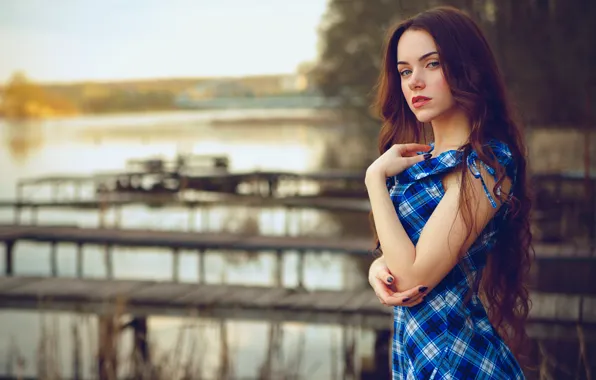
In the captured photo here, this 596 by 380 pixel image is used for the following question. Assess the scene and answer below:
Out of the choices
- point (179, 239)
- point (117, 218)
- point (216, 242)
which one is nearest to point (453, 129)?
point (216, 242)

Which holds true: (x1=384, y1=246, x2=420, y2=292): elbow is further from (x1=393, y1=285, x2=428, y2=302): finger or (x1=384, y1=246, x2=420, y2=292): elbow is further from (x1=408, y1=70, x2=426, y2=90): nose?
(x1=408, y1=70, x2=426, y2=90): nose

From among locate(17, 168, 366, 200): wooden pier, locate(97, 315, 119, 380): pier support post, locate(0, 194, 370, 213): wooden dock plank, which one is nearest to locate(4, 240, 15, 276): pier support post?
locate(97, 315, 119, 380): pier support post

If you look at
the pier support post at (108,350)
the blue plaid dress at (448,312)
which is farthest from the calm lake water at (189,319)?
the blue plaid dress at (448,312)

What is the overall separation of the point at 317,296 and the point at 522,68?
3.13 meters

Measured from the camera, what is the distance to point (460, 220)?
52.5 inches

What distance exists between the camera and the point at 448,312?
1403mm

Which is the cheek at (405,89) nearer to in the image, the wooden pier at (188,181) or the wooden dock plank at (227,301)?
the wooden dock plank at (227,301)

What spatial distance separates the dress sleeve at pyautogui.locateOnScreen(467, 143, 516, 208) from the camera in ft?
4.44

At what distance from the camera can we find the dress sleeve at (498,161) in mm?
1354

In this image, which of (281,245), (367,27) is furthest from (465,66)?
(367,27)

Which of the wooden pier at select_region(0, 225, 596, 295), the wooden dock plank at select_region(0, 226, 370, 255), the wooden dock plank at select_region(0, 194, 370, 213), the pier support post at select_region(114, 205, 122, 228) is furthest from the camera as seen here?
the wooden dock plank at select_region(0, 194, 370, 213)

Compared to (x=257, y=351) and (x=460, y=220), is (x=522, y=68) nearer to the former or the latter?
(x=257, y=351)

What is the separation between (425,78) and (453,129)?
0.11 meters

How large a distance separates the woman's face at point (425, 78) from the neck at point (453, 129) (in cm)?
2
